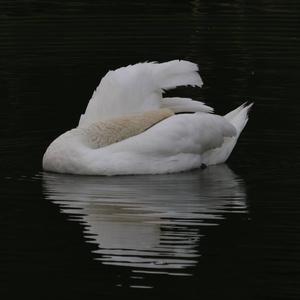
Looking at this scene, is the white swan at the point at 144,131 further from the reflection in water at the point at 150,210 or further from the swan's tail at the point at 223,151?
the reflection in water at the point at 150,210

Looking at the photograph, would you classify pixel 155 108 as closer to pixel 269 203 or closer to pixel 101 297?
pixel 269 203

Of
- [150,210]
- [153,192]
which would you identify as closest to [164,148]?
[153,192]

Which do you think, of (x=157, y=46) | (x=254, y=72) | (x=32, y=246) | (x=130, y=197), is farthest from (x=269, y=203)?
(x=157, y=46)

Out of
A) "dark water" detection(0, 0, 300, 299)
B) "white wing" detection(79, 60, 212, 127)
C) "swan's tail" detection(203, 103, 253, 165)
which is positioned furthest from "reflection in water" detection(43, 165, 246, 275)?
"white wing" detection(79, 60, 212, 127)

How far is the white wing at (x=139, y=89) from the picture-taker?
13.6 metres

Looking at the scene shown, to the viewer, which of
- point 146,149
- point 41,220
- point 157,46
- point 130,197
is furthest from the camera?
point 157,46

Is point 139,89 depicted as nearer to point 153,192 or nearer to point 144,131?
point 144,131

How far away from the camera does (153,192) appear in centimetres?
1197

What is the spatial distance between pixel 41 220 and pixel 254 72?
7.31 meters

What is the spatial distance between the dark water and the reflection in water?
1 centimetres

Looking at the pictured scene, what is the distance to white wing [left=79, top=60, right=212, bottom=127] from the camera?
13570 millimetres

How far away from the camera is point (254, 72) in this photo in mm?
17703

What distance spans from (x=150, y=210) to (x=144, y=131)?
221 centimetres

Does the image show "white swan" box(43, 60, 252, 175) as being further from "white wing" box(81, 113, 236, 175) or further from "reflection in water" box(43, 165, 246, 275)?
"reflection in water" box(43, 165, 246, 275)
